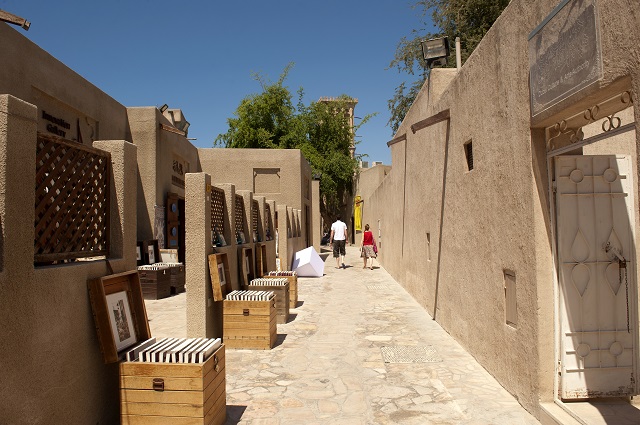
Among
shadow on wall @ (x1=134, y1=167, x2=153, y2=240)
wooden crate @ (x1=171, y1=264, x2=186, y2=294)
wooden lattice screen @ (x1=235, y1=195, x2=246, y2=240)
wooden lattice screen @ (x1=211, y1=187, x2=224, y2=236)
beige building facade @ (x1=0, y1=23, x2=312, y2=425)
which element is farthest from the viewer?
shadow on wall @ (x1=134, y1=167, x2=153, y2=240)

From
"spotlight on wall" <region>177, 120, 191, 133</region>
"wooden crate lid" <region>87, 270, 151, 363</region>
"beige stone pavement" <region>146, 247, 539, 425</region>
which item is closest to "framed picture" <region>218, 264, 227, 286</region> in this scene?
"beige stone pavement" <region>146, 247, 539, 425</region>

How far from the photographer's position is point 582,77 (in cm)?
343

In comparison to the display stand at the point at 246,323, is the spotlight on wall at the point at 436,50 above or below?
above

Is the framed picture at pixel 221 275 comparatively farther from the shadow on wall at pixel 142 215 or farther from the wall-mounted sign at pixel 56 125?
the shadow on wall at pixel 142 215

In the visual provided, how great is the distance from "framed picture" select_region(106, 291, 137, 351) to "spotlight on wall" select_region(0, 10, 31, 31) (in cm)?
320

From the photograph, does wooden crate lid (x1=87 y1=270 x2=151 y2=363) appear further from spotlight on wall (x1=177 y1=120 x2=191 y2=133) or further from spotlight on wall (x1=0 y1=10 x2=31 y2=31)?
spotlight on wall (x1=177 y1=120 x2=191 y2=133)

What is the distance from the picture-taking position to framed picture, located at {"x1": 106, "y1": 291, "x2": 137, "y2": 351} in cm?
393

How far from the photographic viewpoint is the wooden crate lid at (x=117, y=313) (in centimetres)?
375

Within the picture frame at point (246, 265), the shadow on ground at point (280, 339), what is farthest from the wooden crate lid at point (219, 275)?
the picture frame at point (246, 265)

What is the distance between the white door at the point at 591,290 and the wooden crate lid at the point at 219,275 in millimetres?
4105

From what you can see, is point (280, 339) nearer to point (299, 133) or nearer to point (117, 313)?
point (117, 313)

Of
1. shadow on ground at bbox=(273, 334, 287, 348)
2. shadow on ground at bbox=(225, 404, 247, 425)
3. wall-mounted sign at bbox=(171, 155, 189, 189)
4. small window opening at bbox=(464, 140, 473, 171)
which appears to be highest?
wall-mounted sign at bbox=(171, 155, 189, 189)

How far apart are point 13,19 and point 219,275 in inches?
148

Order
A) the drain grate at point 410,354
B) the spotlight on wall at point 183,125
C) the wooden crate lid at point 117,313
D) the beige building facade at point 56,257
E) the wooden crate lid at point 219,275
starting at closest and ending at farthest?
1. the beige building facade at point 56,257
2. the wooden crate lid at point 117,313
3. the drain grate at point 410,354
4. the wooden crate lid at point 219,275
5. the spotlight on wall at point 183,125
